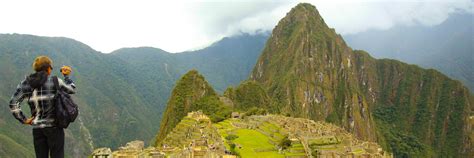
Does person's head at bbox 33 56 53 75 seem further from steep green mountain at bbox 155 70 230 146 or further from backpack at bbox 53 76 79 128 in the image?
steep green mountain at bbox 155 70 230 146

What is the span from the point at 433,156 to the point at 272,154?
150 meters

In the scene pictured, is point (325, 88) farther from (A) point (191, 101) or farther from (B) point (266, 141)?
(B) point (266, 141)

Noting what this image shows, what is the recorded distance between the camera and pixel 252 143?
5622cm

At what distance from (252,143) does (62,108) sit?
47714 millimetres

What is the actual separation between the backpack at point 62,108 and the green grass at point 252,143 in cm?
3767

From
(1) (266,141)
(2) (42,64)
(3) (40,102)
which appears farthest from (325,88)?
(3) (40,102)

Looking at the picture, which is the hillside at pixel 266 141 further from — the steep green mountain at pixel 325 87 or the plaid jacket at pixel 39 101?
the steep green mountain at pixel 325 87

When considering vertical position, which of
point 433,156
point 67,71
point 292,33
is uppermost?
point 292,33

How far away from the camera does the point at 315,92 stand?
17088 centimetres

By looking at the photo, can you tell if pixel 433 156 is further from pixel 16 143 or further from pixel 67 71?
pixel 67 71

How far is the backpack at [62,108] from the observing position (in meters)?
9.34

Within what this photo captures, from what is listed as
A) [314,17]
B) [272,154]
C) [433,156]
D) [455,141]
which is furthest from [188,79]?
[455,141]

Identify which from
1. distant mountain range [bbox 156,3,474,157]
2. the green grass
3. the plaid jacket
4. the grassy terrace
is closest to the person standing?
the plaid jacket

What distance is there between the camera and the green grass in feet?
160
